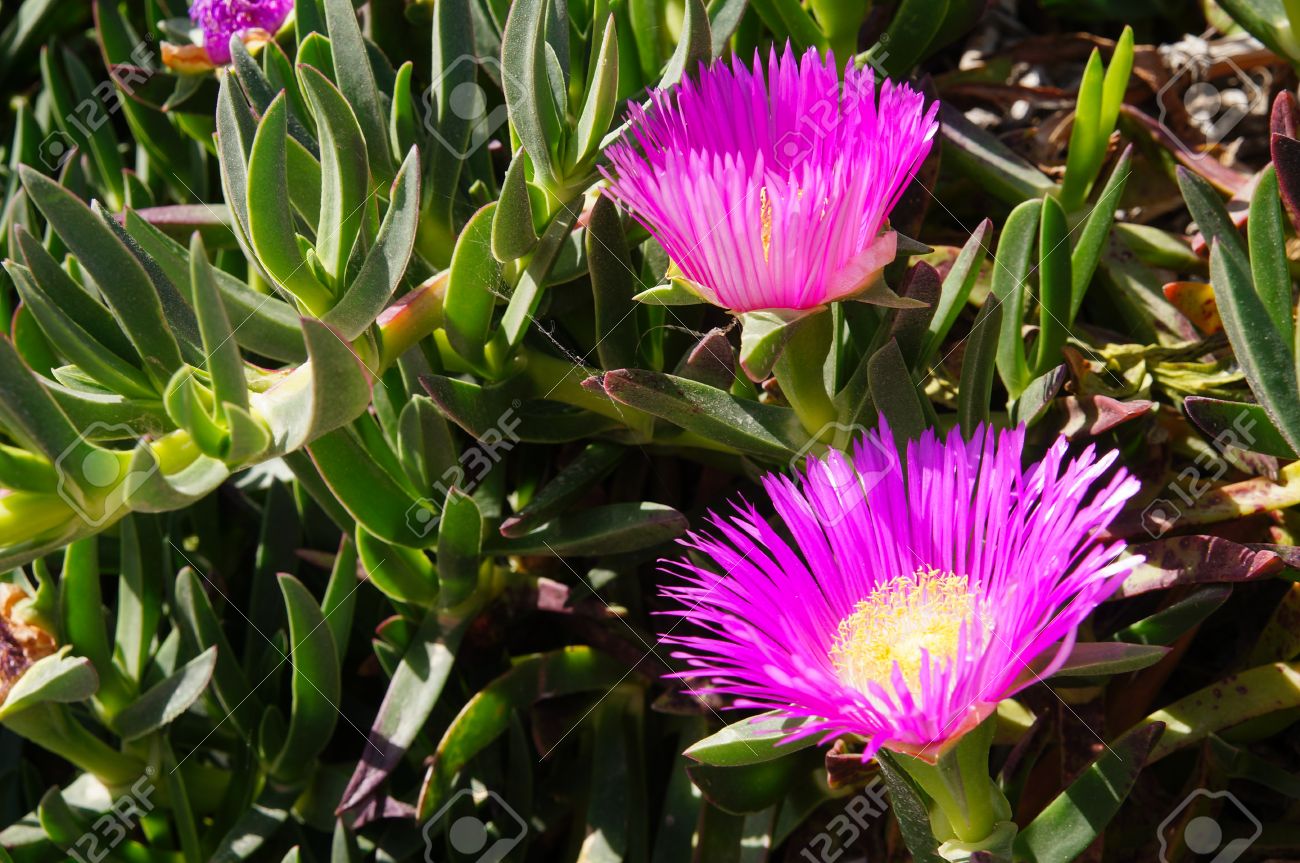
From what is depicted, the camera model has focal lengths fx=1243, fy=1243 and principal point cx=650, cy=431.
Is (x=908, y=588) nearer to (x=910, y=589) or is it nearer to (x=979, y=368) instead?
(x=910, y=589)

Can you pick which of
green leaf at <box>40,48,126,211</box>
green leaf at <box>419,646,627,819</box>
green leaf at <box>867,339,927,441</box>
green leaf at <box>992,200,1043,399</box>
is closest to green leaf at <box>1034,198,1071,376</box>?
green leaf at <box>992,200,1043,399</box>

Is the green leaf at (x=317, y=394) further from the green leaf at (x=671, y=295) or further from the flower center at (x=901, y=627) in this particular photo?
the flower center at (x=901, y=627)

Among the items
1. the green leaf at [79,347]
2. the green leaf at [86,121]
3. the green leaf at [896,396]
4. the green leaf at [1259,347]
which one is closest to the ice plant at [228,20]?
the green leaf at [86,121]

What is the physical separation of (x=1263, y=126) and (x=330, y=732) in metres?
0.78

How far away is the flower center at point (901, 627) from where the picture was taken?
559mm

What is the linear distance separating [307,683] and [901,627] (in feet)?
1.21

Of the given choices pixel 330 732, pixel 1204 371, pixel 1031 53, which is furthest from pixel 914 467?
pixel 1031 53

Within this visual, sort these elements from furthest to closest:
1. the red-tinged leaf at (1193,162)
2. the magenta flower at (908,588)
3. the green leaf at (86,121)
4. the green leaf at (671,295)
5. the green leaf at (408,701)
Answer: the green leaf at (86,121) < the red-tinged leaf at (1193,162) < the green leaf at (408,701) < the green leaf at (671,295) < the magenta flower at (908,588)

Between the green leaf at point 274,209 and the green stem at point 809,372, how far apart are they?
0.24m

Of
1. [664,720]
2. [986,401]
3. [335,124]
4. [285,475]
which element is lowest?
[664,720]

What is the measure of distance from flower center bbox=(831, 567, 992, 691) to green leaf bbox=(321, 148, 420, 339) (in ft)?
0.87

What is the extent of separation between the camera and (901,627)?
0.57 meters

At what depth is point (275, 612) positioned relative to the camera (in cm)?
85

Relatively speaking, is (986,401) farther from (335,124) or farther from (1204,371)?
(335,124)
